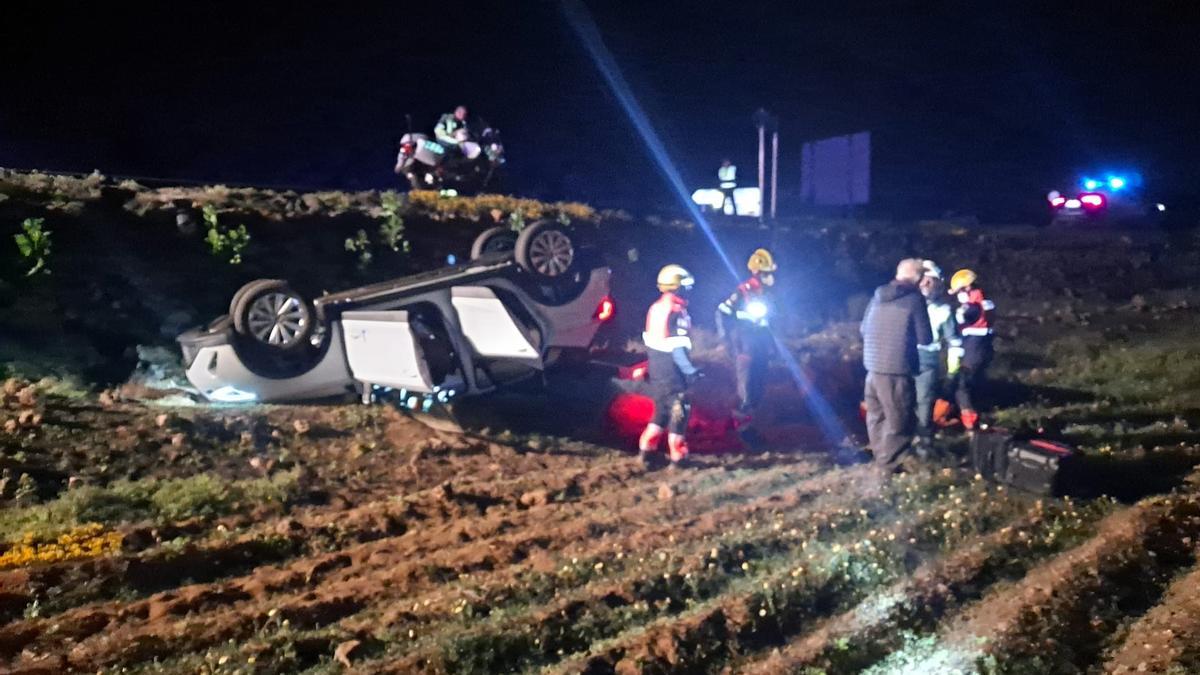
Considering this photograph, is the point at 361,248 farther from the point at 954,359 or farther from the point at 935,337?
the point at 954,359

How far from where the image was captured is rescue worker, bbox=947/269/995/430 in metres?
8.20

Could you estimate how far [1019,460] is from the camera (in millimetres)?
6488

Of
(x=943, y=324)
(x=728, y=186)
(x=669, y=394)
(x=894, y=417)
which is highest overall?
(x=728, y=186)

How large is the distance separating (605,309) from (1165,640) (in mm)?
5018

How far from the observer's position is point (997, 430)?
6.88 metres

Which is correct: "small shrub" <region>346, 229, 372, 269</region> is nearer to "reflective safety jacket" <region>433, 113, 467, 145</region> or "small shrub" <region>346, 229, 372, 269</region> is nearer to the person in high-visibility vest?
"reflective safety jacket" <region>433, 113, 467, 145</region>

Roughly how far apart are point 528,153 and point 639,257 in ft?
29.4

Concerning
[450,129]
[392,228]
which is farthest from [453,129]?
[392,228]

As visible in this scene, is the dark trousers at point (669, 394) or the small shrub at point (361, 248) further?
the small shrub at point (361, 248)

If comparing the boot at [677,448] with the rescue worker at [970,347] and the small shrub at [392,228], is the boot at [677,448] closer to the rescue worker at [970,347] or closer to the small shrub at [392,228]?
the rescue worker at [970,347]

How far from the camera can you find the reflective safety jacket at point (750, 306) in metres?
8.70

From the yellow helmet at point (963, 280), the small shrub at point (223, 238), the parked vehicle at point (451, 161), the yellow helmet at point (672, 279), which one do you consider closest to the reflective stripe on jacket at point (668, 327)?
the yellow helmet at point (672, 279)

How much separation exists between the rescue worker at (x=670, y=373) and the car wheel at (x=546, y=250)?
1.13 m

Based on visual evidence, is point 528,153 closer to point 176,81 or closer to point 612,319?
point 176,81
